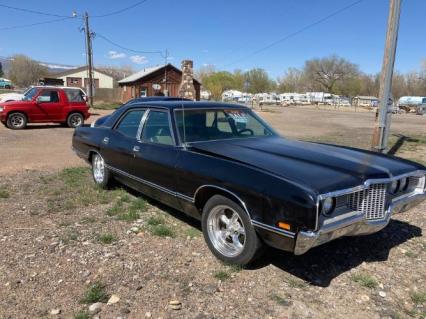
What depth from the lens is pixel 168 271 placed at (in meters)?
3.70

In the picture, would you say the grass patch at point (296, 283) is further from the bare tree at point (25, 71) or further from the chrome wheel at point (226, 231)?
the bare tree at point (25, 71)

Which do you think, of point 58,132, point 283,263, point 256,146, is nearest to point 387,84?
point 256,146

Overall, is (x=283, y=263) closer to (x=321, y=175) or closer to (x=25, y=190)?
(x=321, y=175)

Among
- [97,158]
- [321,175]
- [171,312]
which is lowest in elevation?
[171,312]

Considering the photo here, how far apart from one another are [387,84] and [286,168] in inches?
256

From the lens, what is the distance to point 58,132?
1460cm

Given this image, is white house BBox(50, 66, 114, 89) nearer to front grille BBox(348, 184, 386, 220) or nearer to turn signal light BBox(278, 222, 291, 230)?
front grille BBox(348, 184, 386, 220)

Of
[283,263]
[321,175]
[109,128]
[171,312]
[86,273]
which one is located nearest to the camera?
[171,312]

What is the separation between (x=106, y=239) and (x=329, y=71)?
97478mm

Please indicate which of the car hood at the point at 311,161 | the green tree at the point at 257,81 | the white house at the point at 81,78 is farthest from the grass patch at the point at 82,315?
the green tree at the point at 257,81

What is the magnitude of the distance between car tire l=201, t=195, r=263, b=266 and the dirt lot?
134 mm

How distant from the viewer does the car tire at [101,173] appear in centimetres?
595

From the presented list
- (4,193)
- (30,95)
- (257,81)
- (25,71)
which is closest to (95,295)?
(4,193)

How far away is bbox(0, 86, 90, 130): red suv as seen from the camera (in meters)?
14.8
